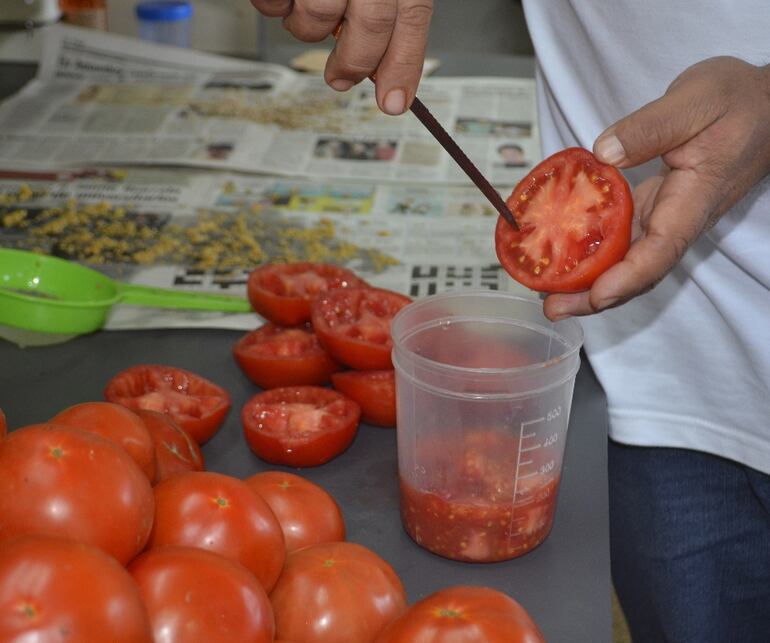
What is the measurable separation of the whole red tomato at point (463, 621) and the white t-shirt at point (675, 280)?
1.79 ft

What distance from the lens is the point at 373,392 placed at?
110 centimetres

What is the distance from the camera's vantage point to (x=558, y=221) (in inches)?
36.9

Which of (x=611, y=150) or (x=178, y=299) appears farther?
(x=178, y=299)

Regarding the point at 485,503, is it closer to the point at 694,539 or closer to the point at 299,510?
the point at 299,510

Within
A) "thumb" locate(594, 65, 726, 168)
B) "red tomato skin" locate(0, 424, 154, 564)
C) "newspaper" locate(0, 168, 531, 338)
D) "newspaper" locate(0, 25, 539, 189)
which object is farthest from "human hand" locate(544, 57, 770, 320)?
"newspaper" locate(0, 25, 539, 189)

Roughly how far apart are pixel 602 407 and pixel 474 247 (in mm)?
434

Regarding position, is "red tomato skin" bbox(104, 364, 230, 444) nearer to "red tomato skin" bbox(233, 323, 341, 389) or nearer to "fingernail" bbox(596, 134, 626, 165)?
"red tomato skin" bbox(233, 323, 341, 389)

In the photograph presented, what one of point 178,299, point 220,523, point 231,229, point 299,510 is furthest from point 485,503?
point 231,229

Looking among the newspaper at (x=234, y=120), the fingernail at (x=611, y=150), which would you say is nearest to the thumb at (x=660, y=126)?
the fingernail at (x=611, y=150)

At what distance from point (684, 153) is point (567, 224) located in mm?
116

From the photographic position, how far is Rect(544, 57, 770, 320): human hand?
2.93ft

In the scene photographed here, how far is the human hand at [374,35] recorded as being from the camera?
0.80 meters

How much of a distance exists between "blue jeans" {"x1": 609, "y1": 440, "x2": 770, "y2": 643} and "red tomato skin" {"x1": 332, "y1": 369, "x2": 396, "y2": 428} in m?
0.34

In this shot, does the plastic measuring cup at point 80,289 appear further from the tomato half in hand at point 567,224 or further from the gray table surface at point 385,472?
the tomato half in hand at point 567,224
